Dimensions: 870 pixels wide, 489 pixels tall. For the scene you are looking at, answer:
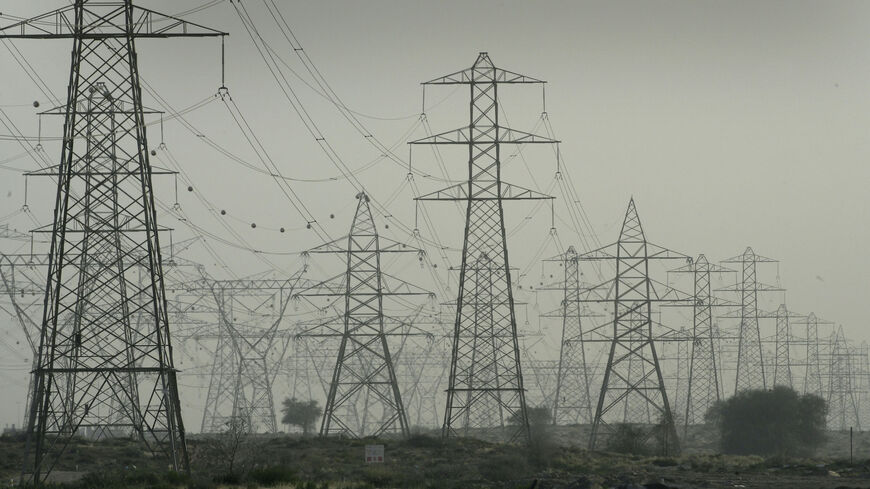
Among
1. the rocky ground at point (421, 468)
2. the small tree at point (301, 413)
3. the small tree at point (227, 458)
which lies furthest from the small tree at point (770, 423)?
the small tree at point (301, 413)

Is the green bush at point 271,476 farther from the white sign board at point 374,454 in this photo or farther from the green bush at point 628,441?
the green bush at point 628,441

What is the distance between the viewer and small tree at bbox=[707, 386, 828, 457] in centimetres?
9394

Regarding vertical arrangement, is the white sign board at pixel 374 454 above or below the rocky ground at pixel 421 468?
above

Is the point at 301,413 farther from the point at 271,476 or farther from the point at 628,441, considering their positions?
the point at 271,476

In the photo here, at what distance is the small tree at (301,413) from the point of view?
159 metres

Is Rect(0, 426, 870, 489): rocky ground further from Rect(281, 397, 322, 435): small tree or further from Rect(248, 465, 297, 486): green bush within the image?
Rect(281, 397, 322, 435): small tree

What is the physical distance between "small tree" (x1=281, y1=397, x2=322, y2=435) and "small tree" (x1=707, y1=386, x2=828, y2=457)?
69.5m

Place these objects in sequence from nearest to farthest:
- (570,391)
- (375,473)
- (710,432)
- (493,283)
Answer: (375,473)
(493,283)
(710,432)
(570,391)

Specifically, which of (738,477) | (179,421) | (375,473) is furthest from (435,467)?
(179,421)

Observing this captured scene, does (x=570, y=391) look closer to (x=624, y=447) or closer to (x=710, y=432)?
(x=710, y=432)

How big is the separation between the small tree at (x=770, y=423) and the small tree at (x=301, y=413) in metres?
69.5

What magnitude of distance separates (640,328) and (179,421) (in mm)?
42413

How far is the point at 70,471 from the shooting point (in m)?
53.2

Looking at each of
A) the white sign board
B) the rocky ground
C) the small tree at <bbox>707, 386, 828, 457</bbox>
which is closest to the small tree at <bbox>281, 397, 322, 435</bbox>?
the small tree at <bbox>707, 386, 828, 457</bbox>
